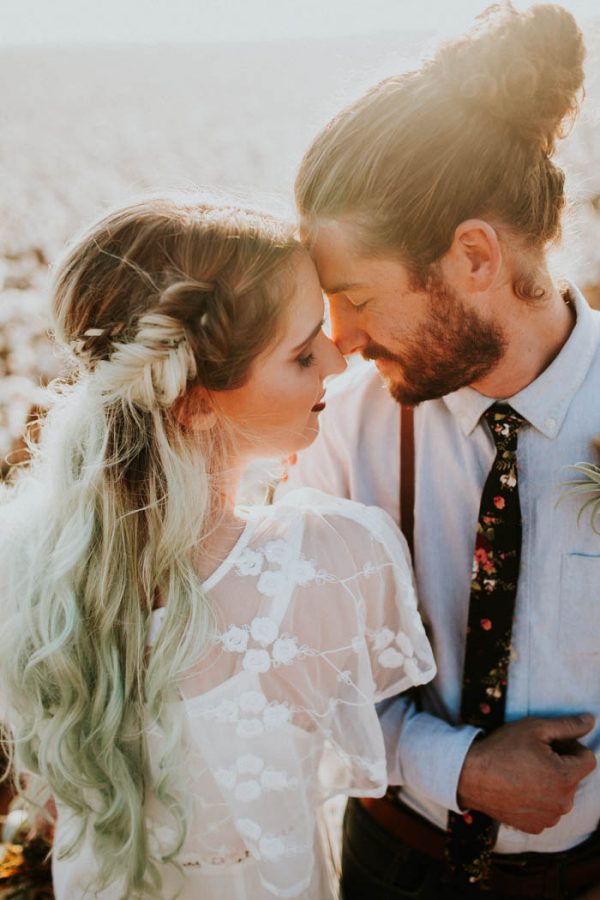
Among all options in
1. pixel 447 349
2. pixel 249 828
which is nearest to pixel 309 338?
pixel 447 349

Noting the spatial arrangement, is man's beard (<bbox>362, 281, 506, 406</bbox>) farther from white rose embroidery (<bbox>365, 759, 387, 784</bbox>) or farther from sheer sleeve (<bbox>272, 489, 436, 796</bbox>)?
white rose embroidery (<bbox>365, 759, 387, 784</bbox>)

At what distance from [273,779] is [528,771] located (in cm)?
59

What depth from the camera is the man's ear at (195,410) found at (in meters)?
1.57

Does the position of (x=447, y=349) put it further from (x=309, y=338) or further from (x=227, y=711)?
(x=227, y=711)

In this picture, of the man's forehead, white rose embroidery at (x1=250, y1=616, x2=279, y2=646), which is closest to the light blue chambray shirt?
the man's forehead

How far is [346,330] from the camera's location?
192 centimetres

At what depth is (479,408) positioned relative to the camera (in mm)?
1878

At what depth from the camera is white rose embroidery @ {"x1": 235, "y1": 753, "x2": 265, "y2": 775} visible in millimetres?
1519

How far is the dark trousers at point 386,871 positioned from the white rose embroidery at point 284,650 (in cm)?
92

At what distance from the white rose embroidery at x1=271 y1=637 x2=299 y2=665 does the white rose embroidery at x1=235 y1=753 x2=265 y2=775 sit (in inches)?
8.0

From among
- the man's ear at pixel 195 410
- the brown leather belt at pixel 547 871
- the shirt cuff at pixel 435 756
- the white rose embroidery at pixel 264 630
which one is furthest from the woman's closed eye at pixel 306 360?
the brown leather belt at pixel 547 871

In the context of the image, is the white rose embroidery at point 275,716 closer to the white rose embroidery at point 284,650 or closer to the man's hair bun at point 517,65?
the white rose embroidery at point 284,650

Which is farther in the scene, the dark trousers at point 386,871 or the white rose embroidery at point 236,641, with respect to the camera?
the dark trousers at point 386,871

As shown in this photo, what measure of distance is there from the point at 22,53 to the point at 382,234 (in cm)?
4930
